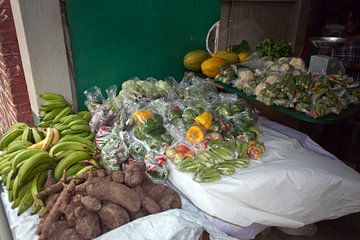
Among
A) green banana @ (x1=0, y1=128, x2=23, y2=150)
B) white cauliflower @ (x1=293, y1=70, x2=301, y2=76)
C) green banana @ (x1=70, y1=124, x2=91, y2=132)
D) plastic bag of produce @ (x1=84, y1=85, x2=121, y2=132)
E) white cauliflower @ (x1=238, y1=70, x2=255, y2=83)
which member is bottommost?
green banana @ (x1=0, y1=128, x2=23, y2=150)

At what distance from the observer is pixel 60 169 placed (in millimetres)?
1737

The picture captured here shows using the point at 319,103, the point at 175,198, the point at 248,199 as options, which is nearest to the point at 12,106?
the point at 175,198

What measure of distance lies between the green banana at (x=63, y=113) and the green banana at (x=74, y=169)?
645 mm

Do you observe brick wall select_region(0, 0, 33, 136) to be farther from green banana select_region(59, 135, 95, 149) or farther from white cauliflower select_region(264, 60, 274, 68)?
white cauliflower select_region(264, 60, 274, 68)

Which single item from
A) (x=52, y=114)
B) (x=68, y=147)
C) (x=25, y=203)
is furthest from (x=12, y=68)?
(x=25, y=203)

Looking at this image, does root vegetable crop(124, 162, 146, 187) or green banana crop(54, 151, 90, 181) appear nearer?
root vegetable crop(124, 162, 146, 187)

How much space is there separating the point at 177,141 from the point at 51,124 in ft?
3.61

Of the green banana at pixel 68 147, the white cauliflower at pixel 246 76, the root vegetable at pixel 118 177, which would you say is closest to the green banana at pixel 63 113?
the green banana at pixel 68 147

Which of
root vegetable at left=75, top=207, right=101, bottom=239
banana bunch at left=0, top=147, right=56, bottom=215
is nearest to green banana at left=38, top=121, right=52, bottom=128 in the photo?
banana bunch at left=0, top=147, right=56, bottom=215

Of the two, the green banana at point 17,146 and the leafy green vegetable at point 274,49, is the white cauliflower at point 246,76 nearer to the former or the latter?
the leafy green vegetable at point 274,49

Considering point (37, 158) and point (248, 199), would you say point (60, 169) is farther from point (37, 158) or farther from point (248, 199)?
point (248, 199)

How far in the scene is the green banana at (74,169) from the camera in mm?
1760

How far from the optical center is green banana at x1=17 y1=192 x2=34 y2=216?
1.60 metres

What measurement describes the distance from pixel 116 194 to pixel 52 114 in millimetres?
1232
